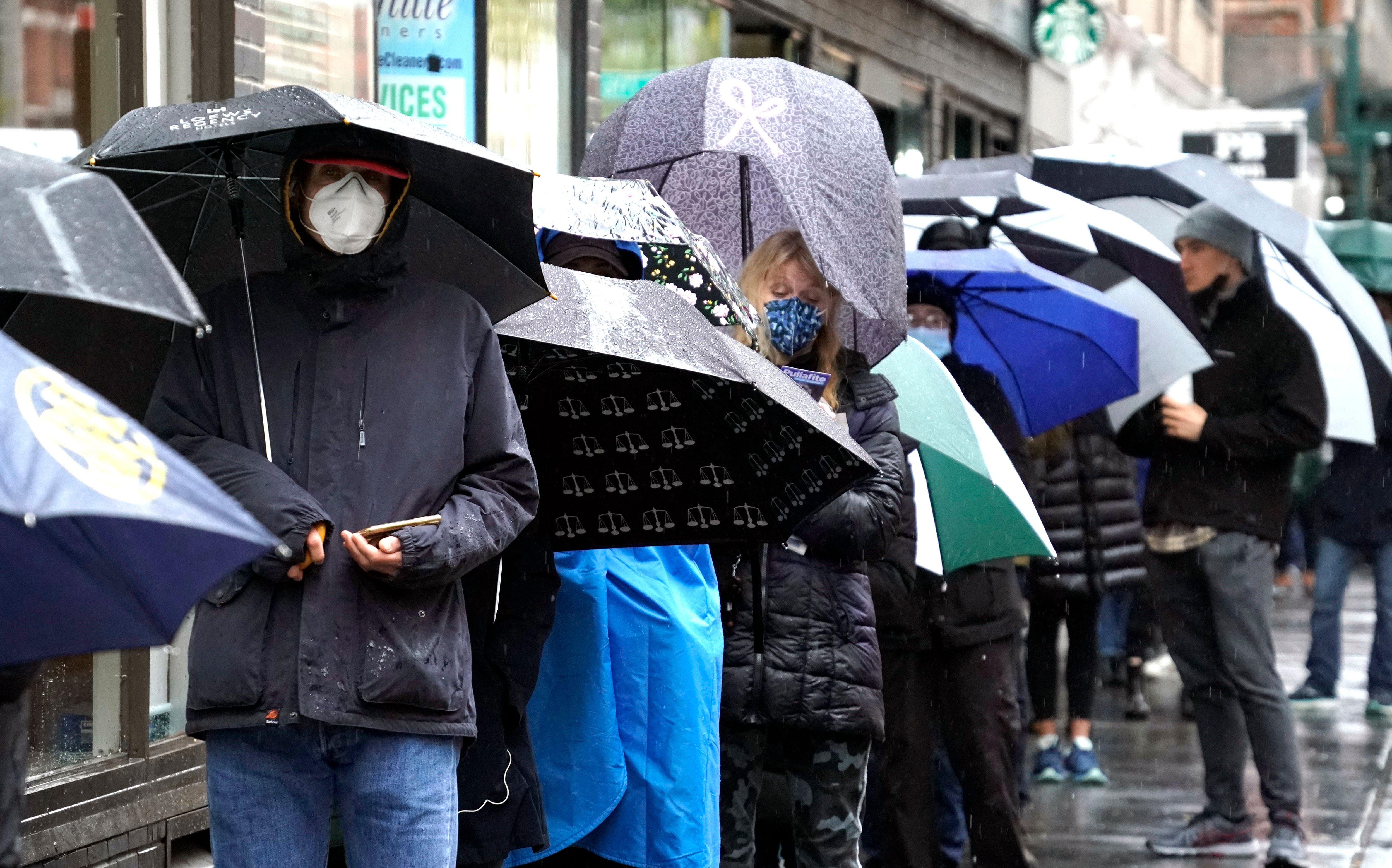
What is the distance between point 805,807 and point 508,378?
5.20 ft

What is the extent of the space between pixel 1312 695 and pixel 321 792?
349 inches

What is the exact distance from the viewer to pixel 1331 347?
7109 mm

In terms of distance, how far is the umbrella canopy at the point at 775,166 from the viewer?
4.77 meters

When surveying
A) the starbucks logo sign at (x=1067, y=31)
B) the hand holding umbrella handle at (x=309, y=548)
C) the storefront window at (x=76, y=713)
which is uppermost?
the starbucks logo sign at (x=1067, y=31)

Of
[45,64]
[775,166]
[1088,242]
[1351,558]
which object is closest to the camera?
[775,166]

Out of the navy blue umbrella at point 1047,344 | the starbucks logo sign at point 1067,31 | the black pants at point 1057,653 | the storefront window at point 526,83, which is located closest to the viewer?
the navy blue umbrella at point 1047,344

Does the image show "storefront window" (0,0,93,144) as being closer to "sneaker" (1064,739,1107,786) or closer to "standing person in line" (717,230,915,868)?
"standing person in line" (717,230,915,868)

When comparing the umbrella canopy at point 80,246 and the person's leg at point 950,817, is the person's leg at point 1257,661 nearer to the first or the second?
the person's leg at point 950,817

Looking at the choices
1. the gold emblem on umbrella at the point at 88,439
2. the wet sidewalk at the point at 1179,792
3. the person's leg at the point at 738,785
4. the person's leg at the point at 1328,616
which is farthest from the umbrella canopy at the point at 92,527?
the person's leg at the point at 1328,616

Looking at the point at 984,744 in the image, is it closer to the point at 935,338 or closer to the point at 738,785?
the point at 738,785

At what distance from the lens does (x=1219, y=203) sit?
7.00m

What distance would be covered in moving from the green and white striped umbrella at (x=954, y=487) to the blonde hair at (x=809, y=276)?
361 millimetres

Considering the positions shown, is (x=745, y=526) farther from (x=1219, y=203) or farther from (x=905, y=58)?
(x=905, y=58)

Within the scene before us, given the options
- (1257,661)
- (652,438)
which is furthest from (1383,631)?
(652,438)
